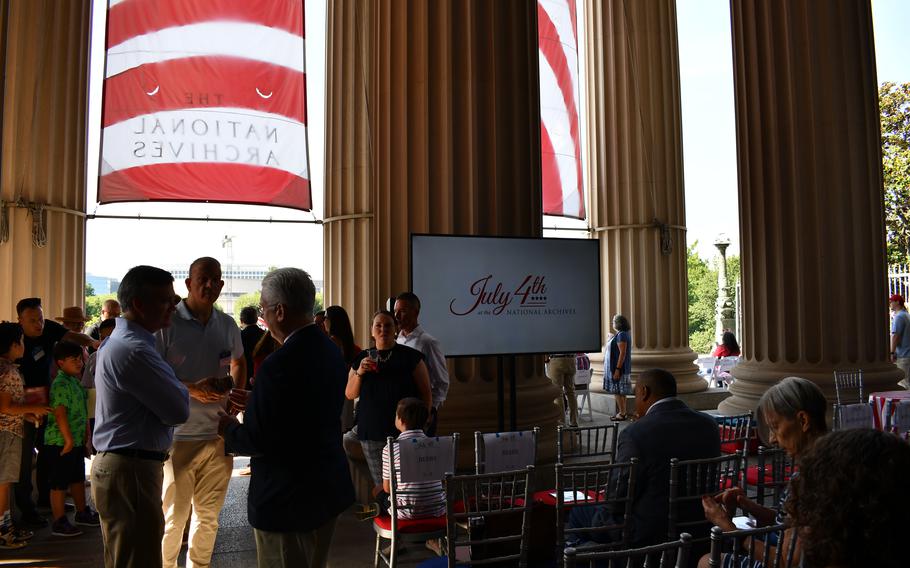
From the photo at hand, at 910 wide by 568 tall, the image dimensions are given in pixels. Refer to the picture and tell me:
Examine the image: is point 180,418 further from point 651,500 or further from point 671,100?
point 671,100

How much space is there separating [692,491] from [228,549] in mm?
3034

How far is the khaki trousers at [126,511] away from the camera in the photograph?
8.70ft

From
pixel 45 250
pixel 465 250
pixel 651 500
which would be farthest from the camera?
pixel 45 250

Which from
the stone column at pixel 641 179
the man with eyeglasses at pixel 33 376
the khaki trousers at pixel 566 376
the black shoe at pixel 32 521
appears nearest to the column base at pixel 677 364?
the stone column at pixel 641 179

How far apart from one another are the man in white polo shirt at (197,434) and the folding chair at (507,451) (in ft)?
4.47

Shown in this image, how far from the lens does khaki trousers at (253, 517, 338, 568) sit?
7.67 ft

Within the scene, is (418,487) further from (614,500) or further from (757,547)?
(757,547)

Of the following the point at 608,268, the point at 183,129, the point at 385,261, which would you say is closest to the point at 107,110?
the point at 183,129

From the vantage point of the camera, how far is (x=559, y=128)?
12359 millimetres

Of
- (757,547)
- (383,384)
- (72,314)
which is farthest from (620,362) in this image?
(757,547)

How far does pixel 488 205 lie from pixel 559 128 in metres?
6.98

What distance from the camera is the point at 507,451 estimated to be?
3648 millimetres

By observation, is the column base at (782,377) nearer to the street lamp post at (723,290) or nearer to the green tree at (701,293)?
the street lamp post at (723,290)

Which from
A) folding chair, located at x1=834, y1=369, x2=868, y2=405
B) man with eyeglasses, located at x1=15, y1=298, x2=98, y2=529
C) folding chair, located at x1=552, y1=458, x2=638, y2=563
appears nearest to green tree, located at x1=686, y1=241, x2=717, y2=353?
folding chair, located at x1=834, y1=369, x2=868, y2=405
